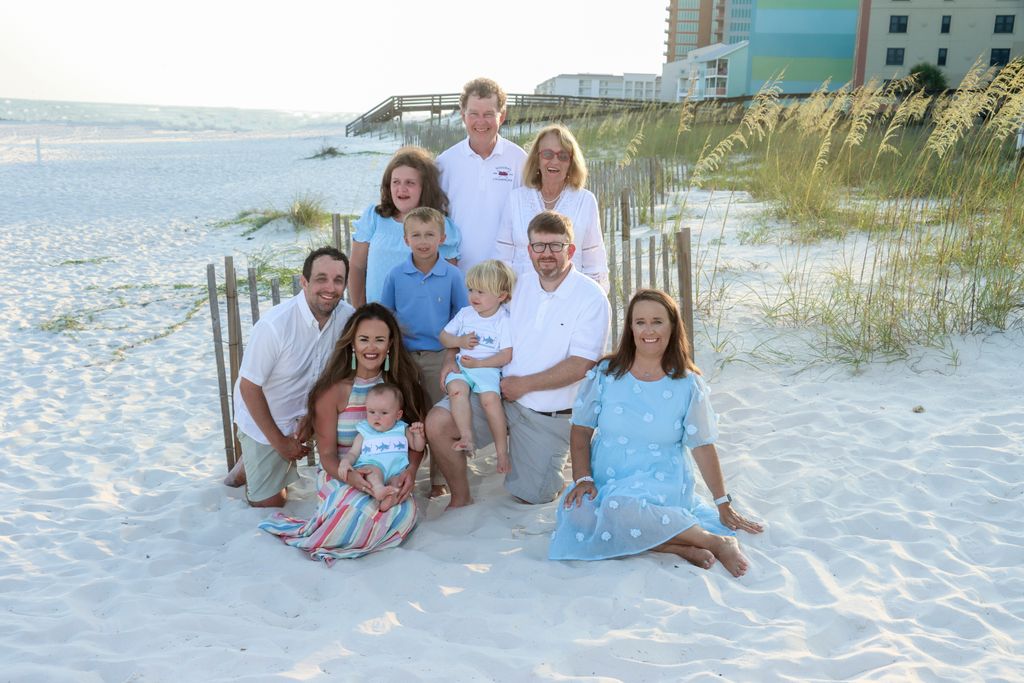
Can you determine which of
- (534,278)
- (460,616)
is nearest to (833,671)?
(460,616)

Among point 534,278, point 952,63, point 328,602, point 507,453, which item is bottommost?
point 328,602

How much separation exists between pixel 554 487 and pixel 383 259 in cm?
135

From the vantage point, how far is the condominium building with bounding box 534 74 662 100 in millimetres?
57209

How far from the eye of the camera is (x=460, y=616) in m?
2.86

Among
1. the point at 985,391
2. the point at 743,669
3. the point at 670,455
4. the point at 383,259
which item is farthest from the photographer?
the point at 985,391

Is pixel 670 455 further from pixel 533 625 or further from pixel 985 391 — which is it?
pixel 985 391

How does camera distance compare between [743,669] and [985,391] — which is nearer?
[743,669]

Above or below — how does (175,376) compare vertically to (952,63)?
below

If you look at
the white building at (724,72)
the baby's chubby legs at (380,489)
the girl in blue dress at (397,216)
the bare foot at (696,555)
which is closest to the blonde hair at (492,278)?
the girl in blue dress at (397,216)

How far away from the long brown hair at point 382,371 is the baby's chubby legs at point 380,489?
0.35m

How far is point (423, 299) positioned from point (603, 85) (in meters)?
58.5

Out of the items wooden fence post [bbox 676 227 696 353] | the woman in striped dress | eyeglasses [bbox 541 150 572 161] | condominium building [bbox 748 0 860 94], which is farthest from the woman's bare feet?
condominium building [bbox 748 0 860 94]

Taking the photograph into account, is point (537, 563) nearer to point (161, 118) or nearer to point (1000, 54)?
point (1000, 54)

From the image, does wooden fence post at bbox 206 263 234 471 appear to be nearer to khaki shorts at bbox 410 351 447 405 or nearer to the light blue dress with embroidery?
khaki shorts at bbox 410 351 447 405
